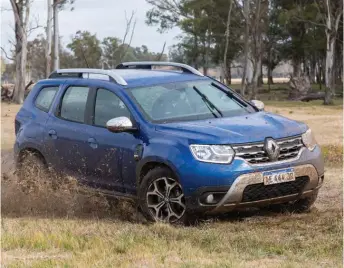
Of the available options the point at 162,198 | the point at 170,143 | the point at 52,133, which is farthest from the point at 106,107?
the point at 162,198

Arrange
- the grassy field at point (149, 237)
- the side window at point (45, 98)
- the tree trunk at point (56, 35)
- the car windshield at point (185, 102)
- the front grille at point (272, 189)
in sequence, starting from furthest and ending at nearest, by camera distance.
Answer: the tree trunk at point (56, 35)
the side window at point (45, 98)
the car windshield at point (185, 102)
the front grille at point (272, 189)
the grassy field at point (149, 237)

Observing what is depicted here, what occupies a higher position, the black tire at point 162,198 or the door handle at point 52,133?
the door handle at point 52,133

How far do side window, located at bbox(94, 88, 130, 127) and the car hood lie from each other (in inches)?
28.0

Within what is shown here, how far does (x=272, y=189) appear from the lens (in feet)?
22.9

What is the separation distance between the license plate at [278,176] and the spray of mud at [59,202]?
1.41 metres

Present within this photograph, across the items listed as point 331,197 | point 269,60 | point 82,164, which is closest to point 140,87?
point 82,164

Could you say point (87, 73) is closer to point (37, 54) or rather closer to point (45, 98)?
point (45, 98)

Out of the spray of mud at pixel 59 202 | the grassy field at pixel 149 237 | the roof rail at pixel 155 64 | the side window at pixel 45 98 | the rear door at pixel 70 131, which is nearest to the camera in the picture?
the grassy field at pixel 149 237

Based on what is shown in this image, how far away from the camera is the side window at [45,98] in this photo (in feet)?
29.6

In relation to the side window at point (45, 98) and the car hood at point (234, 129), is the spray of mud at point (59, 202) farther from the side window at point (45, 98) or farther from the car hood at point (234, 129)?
the car hood at point (234, 129)

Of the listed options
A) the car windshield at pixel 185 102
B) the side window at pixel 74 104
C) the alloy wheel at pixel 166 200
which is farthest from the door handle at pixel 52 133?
the alloy wheel at pixel 166 200

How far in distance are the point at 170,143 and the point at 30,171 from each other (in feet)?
8.04

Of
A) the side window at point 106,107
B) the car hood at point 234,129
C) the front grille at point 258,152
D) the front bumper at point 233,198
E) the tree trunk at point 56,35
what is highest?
the tree trunk at point 56,35

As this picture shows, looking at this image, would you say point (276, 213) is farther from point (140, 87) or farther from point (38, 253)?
point (38, 253)
